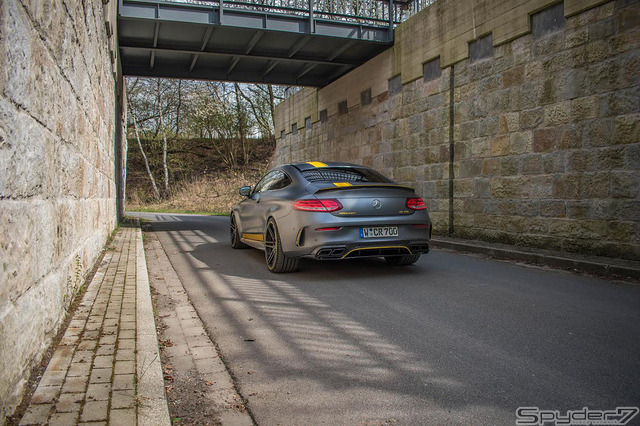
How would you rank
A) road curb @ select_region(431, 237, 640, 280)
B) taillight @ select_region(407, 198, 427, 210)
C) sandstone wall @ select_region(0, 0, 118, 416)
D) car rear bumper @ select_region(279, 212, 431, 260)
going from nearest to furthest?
sandstone wall @ select_region(0, 0, 118, 416) < car rear bumper @ select_region(279, 212, 431, 260) < road curb @ select_region(431, 237, 640, 280) < taillight @ select_region(407, 198, 427, 210)

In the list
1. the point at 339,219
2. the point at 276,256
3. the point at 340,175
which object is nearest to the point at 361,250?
the point at 339,219

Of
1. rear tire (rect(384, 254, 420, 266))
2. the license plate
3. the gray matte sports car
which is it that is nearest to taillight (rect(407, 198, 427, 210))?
the gray matte sports car

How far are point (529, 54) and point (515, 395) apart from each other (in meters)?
7.62

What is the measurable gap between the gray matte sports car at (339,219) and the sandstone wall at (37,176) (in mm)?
2544

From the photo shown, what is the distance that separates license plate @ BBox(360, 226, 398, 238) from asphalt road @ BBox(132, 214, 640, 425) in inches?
22.3

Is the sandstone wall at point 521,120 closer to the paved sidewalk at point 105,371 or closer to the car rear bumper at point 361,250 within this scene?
the car rear bumper at point 361,250

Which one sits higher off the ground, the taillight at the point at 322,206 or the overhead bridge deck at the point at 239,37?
the overhead bridge deck at the point at 239,37

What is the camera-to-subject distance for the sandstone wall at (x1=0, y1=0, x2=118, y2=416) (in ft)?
7.76

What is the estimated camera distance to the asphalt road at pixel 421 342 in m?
2.74

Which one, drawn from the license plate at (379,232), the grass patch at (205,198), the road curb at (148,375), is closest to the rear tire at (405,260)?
the license plate at (379,232)

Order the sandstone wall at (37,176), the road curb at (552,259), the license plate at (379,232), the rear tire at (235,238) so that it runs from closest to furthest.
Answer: the sandstone wall at (37,176)
the license plate at (379,232)
the road curb at (552,259)
the rear tire at (235,238)

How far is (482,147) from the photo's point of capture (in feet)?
32.7

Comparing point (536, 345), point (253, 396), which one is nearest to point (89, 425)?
point (253, 396)

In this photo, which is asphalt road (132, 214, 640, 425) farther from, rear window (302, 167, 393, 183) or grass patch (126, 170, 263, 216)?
grass patch (126, 170, 263, 216)
